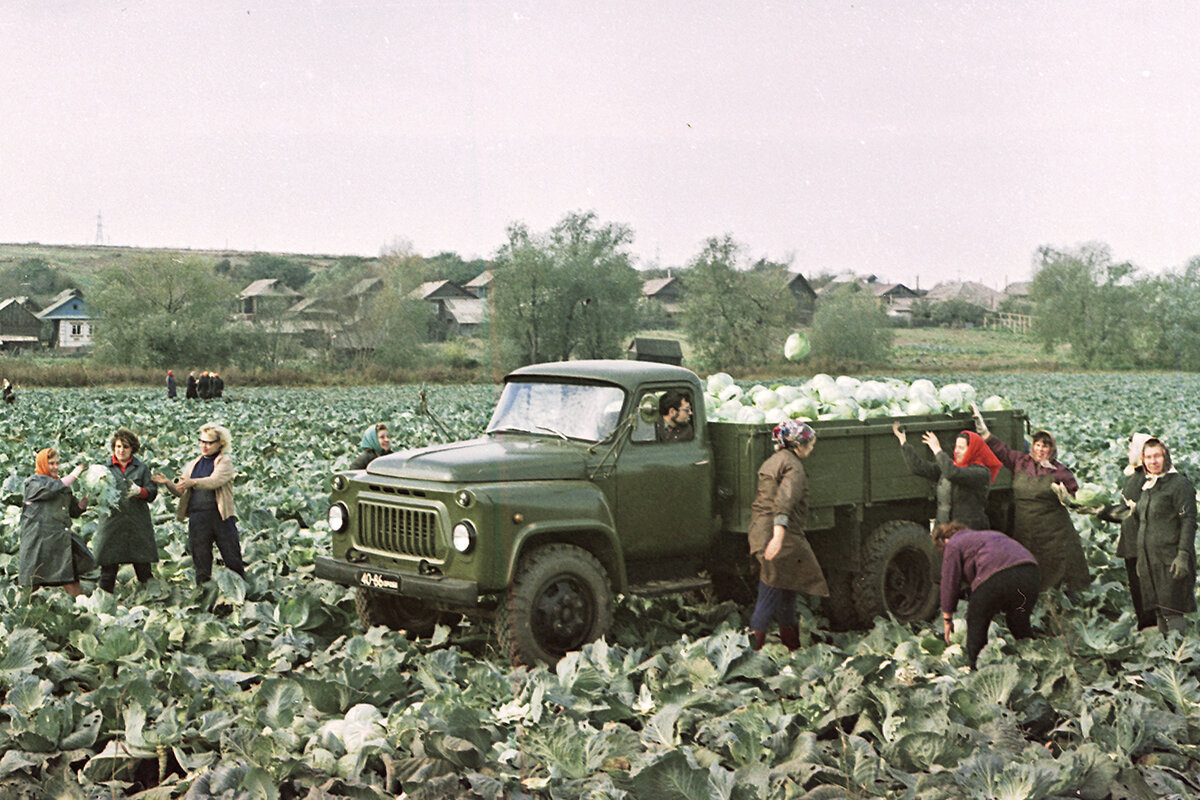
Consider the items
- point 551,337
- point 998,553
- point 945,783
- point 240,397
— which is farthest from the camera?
point 551,337

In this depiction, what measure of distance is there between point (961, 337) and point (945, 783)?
95.7 m

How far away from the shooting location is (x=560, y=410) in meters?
8.02

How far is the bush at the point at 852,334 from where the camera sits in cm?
7188

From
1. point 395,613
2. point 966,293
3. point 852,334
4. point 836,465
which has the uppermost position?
point 966,293

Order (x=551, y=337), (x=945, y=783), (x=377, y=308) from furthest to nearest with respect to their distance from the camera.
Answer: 1. (x=377, y=308)
2. (x=551, y=337)
3. (x=945, y=783)

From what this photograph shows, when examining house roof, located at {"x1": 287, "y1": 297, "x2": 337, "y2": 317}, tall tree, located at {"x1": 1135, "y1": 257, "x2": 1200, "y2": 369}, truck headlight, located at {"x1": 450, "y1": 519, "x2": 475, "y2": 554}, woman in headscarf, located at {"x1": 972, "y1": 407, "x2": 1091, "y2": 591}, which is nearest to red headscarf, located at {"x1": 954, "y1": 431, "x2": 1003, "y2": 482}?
woman in headscarf, located at {"x1": 972, "y1": 407, "x2": 1091, "y2": 591}

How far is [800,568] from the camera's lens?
7242mm

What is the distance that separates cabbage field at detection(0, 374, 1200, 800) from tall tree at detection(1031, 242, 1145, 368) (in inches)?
3214

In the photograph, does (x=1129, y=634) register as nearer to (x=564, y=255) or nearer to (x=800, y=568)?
(x=800, y=568)

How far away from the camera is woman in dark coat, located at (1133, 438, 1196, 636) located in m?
7.14

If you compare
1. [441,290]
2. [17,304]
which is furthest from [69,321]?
[441,290]

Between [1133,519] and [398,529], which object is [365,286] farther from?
[1133,519]

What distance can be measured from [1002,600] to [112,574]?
21.5ft

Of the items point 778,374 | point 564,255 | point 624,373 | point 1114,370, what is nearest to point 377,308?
point 564,255
